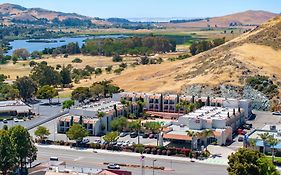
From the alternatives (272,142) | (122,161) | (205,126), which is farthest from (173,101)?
(122,161)

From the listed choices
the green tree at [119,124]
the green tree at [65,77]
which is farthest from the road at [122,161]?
the green tree at [65,77]

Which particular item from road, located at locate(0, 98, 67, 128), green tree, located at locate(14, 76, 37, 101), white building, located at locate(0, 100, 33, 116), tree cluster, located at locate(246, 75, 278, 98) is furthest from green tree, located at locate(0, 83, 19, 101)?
tree cluster, located at locate(246, 75, 278, 98)

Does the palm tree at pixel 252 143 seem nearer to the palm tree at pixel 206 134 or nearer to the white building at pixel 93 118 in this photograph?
the palm tree at pixel 206 134

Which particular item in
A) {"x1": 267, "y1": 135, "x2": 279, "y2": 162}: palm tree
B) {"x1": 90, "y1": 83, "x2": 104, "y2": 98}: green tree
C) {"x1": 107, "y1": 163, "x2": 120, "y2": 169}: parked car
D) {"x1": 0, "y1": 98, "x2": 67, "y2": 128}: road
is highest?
{"x1": 90, "y1": 83, "x2": 104, "y2": 98}: green tree

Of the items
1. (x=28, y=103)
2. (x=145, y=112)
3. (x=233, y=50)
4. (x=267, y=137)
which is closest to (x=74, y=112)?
(x=145, y=112)

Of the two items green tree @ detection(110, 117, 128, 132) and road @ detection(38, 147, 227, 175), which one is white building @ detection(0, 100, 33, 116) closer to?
green tree @ detection(110, 117, 128, 132)

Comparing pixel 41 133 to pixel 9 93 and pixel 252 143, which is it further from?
pixel 9 93
